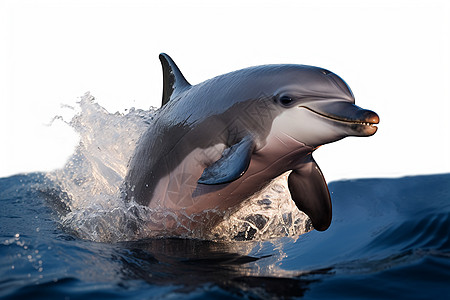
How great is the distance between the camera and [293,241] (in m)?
6.49

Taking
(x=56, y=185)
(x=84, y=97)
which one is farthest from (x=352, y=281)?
(x=56, y=185)

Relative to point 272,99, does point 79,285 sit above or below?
below

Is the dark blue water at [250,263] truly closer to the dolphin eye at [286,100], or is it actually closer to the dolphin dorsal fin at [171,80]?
the dolphin eye at [286,100]

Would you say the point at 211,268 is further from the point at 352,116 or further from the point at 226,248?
the point at 352,116

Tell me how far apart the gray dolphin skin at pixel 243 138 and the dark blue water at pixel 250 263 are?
65cm

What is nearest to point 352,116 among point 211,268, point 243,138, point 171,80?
point 243,138

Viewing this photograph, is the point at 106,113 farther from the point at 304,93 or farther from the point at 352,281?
the point at 352,281

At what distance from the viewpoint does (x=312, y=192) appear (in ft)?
19.4

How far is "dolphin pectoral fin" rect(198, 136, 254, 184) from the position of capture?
4645 mm

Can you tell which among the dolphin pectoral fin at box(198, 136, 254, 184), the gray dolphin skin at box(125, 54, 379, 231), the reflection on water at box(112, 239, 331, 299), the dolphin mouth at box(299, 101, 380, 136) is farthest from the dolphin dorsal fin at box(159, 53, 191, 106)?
the dolphin mouth at box(299, 101, 380, 136)

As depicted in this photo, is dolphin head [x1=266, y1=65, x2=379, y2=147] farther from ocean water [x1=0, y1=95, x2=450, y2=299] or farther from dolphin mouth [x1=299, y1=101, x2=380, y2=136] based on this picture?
ocean water [x1=0, y1=95, x2=450, y2=299]

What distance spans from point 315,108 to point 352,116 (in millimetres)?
419

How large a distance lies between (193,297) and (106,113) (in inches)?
287

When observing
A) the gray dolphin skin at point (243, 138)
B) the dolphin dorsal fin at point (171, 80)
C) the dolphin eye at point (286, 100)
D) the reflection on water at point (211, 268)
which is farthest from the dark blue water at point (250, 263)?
the dolphin dorsal fin at point (171, 80)
